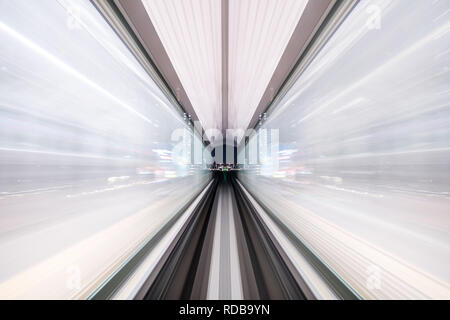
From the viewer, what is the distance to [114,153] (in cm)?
100

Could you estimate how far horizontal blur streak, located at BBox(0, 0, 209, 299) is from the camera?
0.50m

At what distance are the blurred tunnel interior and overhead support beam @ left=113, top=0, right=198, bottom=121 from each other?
0.04 ft

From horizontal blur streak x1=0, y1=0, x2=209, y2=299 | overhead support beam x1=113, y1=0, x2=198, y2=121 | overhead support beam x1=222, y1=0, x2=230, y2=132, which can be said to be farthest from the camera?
overhead support beam x1=222, y1=0, x2=230, y2=132

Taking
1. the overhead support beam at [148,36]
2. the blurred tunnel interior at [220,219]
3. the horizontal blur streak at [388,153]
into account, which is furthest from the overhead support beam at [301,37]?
the overhead support beam at [148,36]

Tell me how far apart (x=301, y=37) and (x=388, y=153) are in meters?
1.13

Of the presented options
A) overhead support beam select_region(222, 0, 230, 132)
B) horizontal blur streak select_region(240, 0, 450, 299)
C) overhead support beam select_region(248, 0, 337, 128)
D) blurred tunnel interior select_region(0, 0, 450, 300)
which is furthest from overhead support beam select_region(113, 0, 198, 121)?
horizontal blur streak select_region(240, 0, 450, 299)

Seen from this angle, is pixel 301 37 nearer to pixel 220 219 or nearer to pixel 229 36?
pixel 229 36

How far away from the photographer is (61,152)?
25.3 inches

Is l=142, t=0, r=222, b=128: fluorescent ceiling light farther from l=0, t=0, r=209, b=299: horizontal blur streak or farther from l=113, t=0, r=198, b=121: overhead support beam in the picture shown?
l=0, t=0, r=209, b=299: horizontal blur streak

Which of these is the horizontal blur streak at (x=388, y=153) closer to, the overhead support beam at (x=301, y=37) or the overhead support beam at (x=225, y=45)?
the overhead support beam at (x=301, y=37)

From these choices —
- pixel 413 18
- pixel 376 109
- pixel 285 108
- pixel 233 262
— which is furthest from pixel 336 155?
pixel 285 108

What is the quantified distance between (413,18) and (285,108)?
1454mm

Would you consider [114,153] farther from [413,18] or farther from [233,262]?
[413,18]

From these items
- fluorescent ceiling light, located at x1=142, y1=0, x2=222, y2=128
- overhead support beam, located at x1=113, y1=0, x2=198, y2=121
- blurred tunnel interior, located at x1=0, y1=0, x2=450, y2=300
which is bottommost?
blurred tunnel interior, located at x1=0, y1=0, x2=450, y2=300
